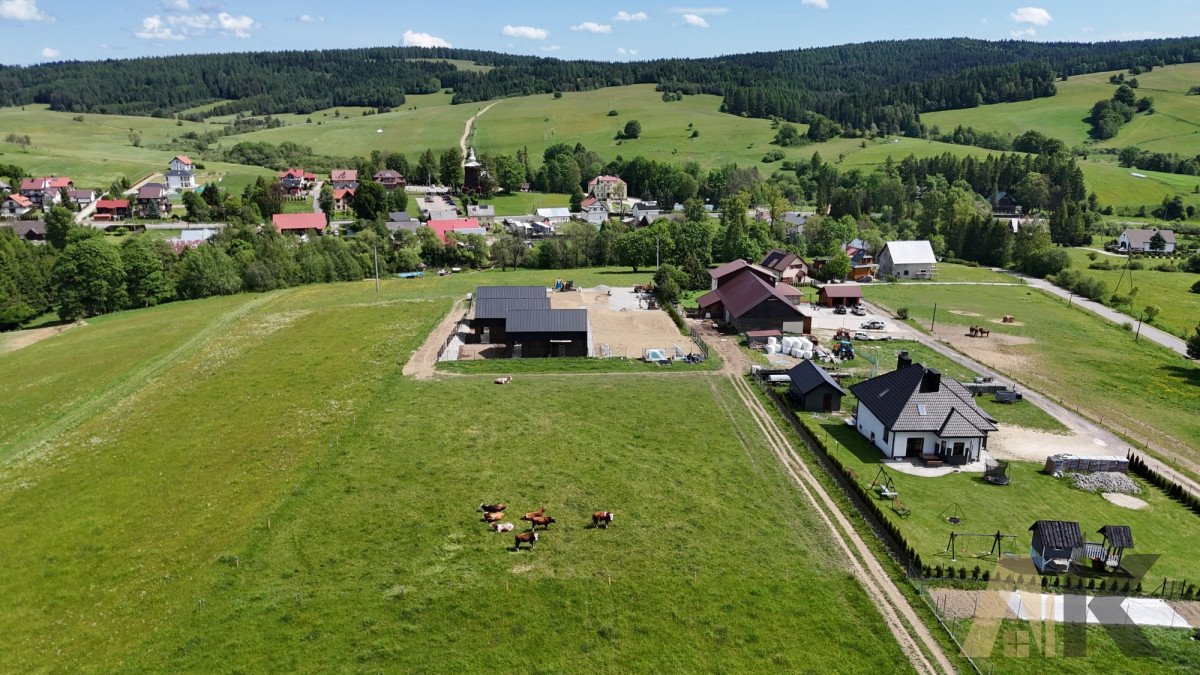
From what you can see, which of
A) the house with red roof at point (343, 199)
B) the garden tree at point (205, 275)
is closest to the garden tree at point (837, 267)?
the garden tree at point (205, 275)

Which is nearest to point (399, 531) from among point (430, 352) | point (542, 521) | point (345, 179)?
point (542, 521)

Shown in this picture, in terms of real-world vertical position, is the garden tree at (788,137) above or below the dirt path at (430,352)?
above

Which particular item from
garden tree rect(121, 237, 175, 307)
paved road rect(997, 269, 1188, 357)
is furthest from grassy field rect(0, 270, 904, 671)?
paved road rect(997, 269, 1188, 357)

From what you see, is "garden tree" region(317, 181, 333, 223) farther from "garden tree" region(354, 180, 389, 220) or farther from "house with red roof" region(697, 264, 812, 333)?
"house with red roof" region(697, 264, 812, 333)

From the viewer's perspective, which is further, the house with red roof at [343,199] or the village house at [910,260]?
the house with red roof at [343,199]

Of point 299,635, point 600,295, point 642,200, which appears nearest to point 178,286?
point 600,295

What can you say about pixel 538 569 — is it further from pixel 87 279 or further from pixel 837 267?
pixel 87 279

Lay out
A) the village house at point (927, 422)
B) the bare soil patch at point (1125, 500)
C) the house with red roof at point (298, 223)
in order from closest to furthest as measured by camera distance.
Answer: the bare soil patch at point (1125, 500)
the village house at point (927, 422)
the house with red roof at point (298, 223)

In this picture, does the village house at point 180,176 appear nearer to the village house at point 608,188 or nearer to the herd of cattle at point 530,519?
the village house at point 608,188
